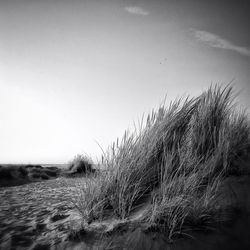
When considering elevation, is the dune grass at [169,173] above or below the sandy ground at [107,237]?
above

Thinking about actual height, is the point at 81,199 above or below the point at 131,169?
below

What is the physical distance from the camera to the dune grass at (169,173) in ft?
4.45

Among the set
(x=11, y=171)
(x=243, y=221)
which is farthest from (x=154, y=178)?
(x=11, y=171)

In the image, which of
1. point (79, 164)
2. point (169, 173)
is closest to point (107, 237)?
point (169, 173)

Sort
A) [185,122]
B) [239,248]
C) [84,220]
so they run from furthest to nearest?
[185,122]
[84,220]
[239,248]

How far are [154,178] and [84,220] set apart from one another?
797mm

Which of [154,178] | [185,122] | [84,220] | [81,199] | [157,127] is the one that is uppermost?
[185,122]

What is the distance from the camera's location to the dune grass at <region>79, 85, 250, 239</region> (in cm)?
136

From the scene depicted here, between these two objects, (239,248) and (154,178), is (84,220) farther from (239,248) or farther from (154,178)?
(239,248)

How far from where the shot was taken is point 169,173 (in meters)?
1.53

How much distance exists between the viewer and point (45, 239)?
1.35 metres

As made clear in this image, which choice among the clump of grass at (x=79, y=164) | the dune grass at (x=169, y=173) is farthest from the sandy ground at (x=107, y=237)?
the clump of grass at (x=79, y=164)

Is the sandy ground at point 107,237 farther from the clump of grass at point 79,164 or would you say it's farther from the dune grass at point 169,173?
the clump of grass at point 79,164

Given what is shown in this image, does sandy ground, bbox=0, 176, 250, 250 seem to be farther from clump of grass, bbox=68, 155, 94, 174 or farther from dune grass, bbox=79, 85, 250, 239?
clump of grass, bbox=68, 155, 94, 174
